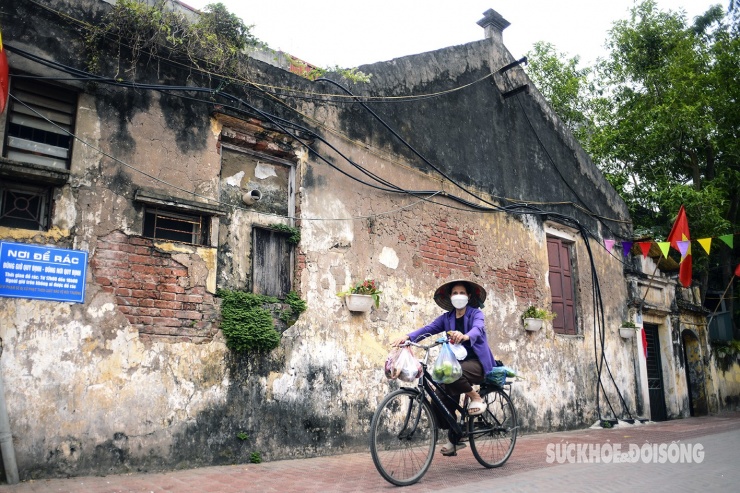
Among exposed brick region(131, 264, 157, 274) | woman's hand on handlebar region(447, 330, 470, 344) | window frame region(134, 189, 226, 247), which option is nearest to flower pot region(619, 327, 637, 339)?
woman's hand on handlebar region(447, 330, 470, 344)

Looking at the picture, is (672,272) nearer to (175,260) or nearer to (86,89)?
(175,260)

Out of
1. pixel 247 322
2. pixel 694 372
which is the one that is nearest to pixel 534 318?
pixel 247 322

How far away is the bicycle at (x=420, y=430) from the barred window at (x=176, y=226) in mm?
2624

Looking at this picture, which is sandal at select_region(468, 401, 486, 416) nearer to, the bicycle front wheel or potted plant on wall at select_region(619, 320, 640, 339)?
the bicycle front wheel

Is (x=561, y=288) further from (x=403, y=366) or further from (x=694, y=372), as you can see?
(x=403, y=366)

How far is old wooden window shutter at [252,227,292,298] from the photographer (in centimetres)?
650

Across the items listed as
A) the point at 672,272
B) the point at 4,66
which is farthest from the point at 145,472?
the point at 672,272

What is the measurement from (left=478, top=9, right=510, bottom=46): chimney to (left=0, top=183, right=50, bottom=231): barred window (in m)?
8.42

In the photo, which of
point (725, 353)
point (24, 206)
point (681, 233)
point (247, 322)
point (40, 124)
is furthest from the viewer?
point (725, 353)

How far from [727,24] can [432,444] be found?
738 inches

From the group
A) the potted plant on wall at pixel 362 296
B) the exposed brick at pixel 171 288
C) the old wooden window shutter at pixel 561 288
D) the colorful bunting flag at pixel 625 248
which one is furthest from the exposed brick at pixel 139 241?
the colorful bunting flag at pixel 625 248

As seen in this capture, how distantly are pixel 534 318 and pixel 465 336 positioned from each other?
192 inches

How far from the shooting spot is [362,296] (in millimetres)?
7062

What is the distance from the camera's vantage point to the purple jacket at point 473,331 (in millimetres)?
5207
